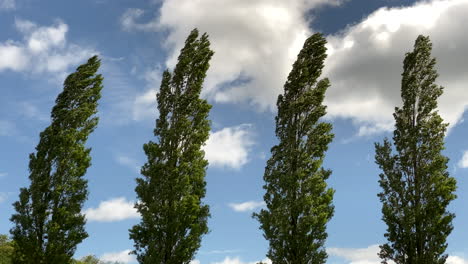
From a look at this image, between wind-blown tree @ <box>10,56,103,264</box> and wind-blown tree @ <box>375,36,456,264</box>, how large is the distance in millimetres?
16746

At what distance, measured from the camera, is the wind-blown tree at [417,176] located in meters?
19.7

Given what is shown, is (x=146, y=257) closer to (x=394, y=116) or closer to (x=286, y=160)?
(x=286, y=160)

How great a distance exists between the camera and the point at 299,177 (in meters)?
19.5

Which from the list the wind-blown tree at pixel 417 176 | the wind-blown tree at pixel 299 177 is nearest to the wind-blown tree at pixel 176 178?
the wind-blown tree at pixel 299 177

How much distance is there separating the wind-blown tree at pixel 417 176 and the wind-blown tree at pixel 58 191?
16.7m

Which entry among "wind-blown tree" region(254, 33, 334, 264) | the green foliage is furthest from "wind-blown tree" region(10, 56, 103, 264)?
the green foliage

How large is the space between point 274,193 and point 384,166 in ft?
22.4

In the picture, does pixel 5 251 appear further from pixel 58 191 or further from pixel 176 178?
pixel 176 178

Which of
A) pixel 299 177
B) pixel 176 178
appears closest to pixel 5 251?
pixel 176 178

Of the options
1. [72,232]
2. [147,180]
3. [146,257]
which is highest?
[147,180]

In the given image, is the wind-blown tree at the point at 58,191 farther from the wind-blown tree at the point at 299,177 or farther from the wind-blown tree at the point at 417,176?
the wind-blown tree at the point at 417,176

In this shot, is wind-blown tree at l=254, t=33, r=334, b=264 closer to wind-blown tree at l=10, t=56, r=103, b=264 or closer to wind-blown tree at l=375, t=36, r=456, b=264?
wind-blown tree at l=375, t=36, r=456, b=264

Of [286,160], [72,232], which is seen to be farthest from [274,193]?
[72,232]

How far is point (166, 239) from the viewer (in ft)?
62.6
